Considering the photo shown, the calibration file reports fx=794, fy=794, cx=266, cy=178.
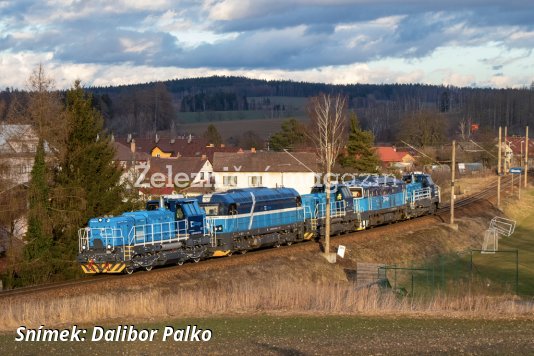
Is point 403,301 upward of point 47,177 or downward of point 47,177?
downward

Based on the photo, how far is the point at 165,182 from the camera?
8412 cm

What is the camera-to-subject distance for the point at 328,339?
922 inches

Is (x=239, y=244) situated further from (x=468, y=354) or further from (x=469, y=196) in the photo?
(x=469, y=196)

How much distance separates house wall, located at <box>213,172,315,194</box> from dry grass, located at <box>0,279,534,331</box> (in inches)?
2330

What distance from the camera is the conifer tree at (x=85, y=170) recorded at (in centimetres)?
4800

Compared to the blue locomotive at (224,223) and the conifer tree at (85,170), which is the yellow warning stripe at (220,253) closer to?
the blue locomotive at (224,223)

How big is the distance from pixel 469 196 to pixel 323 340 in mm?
77719

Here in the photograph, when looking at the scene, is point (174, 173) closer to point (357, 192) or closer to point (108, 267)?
point (357, 192)

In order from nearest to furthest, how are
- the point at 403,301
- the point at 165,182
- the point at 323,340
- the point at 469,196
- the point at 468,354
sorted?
1. the point at 468,354
2. the point at 323,340
3. the point at 403,301
4. the point at 165,182
5. the point at 469,196

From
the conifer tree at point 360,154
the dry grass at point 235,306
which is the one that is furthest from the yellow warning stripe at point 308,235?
the conifer tree at point 360,154

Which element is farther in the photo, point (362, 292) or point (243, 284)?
point (243, 284)

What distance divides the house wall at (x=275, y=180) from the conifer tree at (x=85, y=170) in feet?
144

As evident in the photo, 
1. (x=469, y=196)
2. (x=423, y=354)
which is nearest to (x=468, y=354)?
(x=423, y=354)

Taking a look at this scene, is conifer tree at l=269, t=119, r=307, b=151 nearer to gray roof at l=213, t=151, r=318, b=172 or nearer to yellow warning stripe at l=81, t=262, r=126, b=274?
gray roof at l=213, t=151, r=318, b=172
